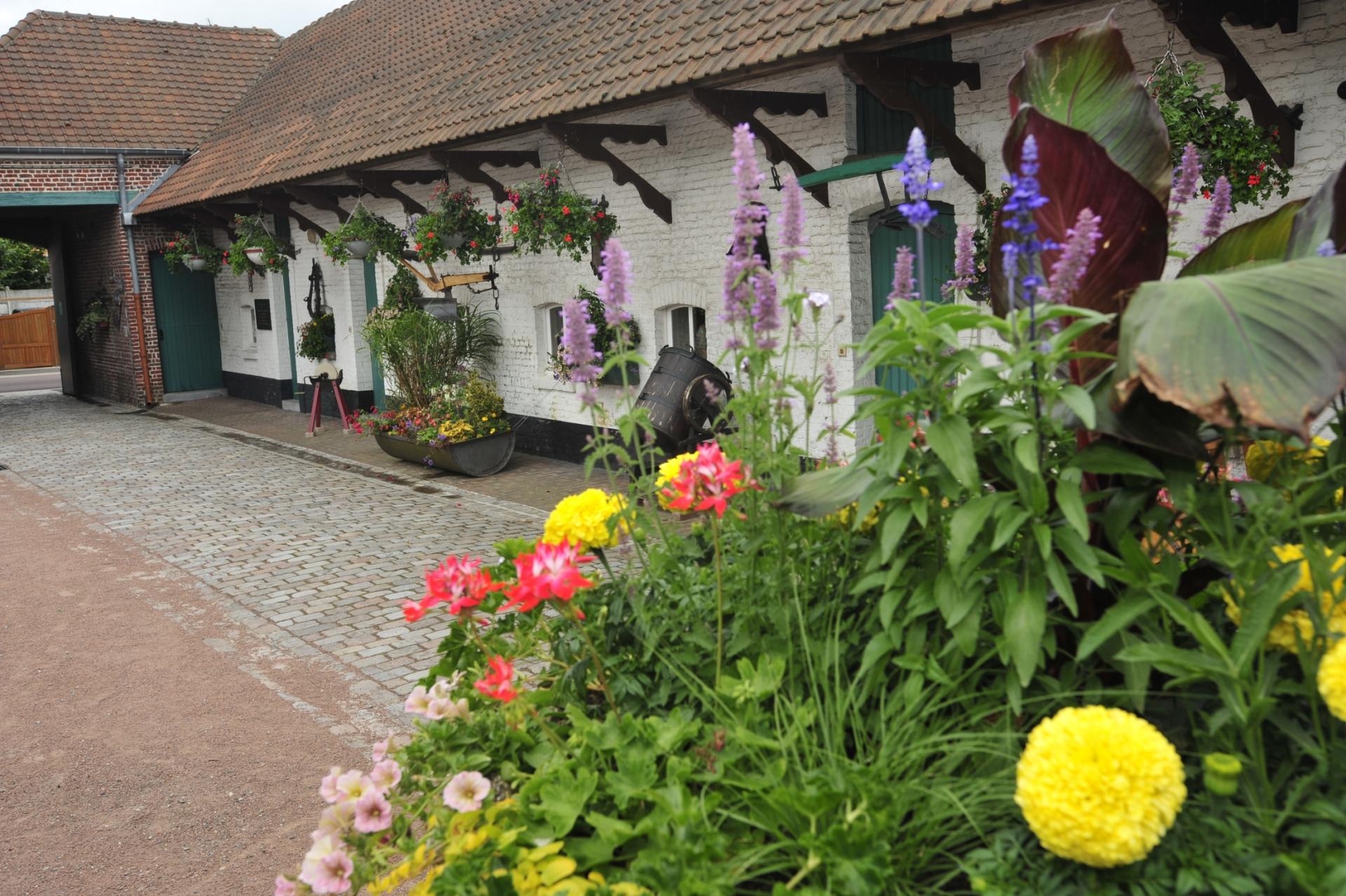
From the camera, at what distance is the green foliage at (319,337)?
16.8 meters

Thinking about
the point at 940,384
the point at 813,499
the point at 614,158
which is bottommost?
the point at 813,499

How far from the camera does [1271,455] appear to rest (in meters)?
2.53

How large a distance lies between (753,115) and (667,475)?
639 cm

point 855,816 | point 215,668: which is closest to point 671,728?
point 855,816

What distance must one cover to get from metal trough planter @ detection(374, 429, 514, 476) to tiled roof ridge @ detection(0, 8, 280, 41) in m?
11.6

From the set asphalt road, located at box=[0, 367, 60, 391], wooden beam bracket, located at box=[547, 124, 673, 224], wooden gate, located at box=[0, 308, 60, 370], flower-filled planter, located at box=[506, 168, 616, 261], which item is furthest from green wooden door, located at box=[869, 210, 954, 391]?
wooden gate, located at box=[0, 308, 60, 370]

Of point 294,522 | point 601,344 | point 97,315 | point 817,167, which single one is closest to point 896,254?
point 817,167

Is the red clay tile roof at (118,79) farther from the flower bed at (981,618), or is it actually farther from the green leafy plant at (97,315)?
the flower bed at (981,618)

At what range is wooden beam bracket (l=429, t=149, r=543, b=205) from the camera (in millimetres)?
11383

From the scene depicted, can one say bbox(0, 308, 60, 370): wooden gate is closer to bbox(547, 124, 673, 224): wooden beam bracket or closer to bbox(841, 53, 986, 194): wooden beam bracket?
Answer: bbox(547, 124, 673, 224): wooden beam bracket

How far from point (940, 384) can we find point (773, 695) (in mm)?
798

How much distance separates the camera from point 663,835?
6.86 ft

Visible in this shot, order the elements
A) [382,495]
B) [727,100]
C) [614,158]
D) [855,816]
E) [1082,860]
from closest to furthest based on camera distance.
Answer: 1. [1082,860]
2. [855,816]
3. [727,100]
4. [614,158]
5. [382,495]

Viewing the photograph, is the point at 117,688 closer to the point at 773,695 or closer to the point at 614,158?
the point at 773,695
